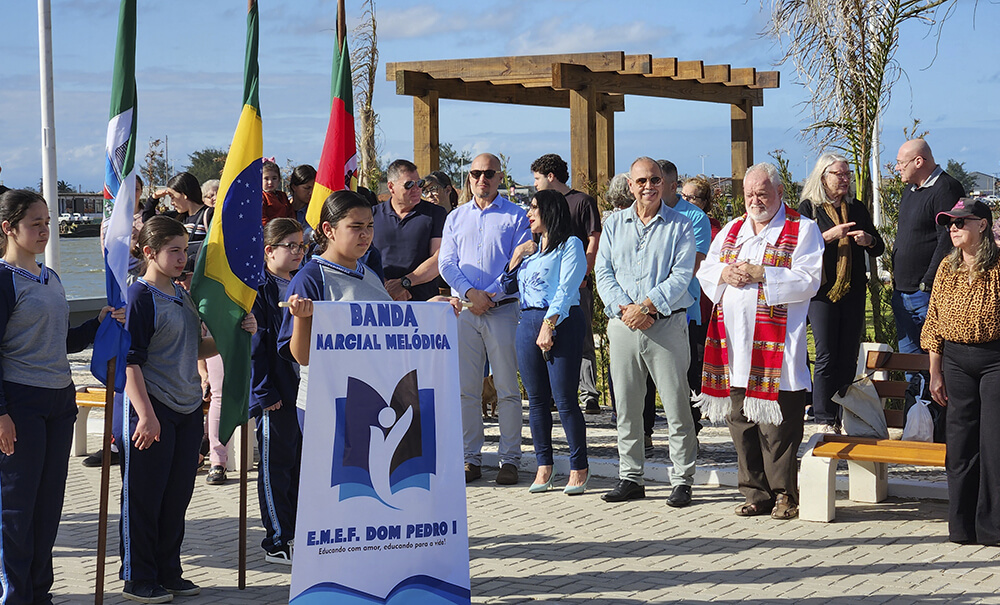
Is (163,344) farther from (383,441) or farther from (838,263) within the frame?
(838,263)

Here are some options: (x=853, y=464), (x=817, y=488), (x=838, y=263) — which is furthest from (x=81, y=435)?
(x=838, y=263)

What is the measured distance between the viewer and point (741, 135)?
18016 mm

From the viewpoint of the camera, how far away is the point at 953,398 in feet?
21.1

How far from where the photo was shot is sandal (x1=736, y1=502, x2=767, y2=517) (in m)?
7.06

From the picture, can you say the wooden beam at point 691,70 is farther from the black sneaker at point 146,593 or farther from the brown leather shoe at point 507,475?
the black sneaker at point 146,593

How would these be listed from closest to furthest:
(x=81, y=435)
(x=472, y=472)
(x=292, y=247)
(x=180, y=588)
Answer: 1. (x=180, y=588)
2. (x=292, y=247)
3. (x=472, y=472)
4. (x=81, y=435)

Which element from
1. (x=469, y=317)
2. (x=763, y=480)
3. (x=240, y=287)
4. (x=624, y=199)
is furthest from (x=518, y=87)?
(x=240, y=287)

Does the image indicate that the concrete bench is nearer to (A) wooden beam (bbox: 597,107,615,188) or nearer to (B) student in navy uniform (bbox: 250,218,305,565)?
(B) student in navy uniform (bbox: 250,218,305,565)

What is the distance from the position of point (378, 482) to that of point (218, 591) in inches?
53.6

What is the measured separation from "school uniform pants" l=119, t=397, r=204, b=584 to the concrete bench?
3.71 m

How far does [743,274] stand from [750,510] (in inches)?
59.3

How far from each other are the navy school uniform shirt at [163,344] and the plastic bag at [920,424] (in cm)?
457

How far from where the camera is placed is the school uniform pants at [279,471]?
600 cm

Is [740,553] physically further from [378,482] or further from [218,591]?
Answer: [218,591]
